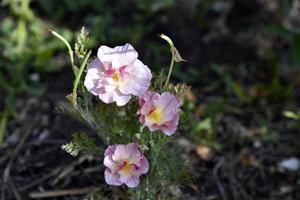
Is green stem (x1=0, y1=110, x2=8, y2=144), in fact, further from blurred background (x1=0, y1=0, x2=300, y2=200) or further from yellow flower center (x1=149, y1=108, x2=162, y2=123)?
yellow flower center (x1=149, y1=108, x2=162, y2=123)

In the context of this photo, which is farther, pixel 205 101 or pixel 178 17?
pixel 178 17

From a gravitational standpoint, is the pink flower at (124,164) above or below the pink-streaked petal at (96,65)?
below

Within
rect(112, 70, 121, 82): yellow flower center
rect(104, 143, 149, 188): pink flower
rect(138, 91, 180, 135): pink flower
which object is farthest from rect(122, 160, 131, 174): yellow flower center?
rect(112, 70, 121, 82): yellow flower center

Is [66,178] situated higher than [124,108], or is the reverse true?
[124,108]

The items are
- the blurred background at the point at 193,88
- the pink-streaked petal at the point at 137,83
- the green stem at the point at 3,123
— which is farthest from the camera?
the green stem at the point at 3,123

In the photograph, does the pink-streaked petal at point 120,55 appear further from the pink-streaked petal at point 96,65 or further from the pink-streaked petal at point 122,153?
the pink-streaked petal at point 122,153

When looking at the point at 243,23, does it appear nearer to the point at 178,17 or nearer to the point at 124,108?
the point at 178,17

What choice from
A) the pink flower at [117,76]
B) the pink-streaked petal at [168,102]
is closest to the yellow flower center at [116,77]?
the pink flower at [117,76]

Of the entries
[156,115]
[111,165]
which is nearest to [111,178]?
[111,165]

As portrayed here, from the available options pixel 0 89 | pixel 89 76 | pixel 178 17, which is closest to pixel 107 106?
pixel 89 76
